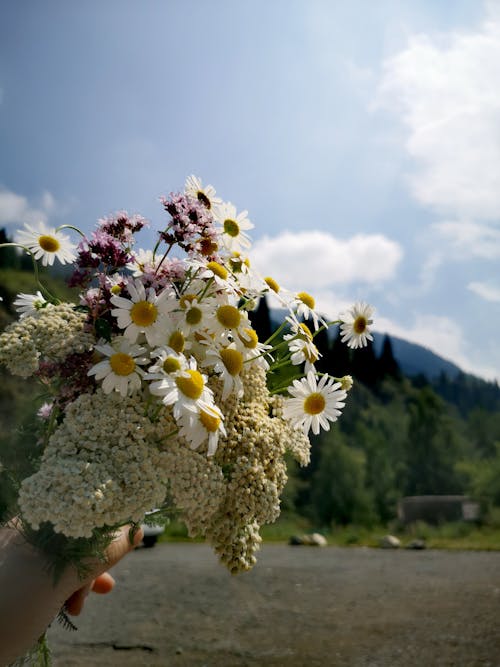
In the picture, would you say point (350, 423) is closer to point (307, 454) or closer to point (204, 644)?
point (204, 644)

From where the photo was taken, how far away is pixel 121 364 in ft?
4.88

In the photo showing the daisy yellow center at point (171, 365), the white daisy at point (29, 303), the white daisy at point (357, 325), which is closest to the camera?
the daisy yellow center at point (171, 365)

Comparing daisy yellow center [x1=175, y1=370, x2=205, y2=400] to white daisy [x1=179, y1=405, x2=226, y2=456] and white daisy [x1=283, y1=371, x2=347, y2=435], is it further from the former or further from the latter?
white daisy [x1=283, y1=371, x2=347, y2=435]

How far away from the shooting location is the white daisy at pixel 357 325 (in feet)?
6.62

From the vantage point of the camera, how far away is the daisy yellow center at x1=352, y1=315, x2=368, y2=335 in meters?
2.02

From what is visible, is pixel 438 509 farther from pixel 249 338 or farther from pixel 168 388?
pixel 168 388

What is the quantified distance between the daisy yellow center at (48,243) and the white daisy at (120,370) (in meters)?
0.65

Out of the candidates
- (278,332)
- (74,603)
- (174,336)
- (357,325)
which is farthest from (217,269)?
(74,603)

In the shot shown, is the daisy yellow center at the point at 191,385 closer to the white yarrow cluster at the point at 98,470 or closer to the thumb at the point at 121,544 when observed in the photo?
the white yarrow cluster at the point at 98,470

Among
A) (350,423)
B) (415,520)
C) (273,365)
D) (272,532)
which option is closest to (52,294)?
(273,365)

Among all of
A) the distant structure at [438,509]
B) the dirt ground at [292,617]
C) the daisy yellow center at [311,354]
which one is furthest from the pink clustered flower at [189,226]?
the distant structure at [438,509]

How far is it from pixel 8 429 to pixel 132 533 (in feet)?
1.81

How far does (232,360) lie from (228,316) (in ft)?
0.39

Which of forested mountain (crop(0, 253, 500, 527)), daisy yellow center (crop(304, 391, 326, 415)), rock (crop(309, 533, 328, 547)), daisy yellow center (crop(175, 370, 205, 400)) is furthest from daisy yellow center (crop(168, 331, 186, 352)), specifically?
forested mountain (crop(0, 253, 500, 527))
